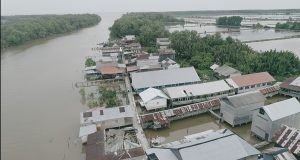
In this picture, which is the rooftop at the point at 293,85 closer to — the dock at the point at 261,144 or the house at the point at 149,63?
the dock at the point at 261,144

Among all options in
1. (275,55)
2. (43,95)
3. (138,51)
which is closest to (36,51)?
(138,51)

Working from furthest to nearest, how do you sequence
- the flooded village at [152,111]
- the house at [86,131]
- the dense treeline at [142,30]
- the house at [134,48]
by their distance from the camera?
the dense treeline at [142,30], the house at [134,48], the house at [86,131], the flooded village at [152,111]

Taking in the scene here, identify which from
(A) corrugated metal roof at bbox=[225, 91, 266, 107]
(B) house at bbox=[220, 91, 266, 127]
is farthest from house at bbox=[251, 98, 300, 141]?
(A) corrugated metal roof at bbox=[225, 91, 266, 107]

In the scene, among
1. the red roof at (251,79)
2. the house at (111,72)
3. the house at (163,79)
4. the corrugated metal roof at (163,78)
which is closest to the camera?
the red roof at (251,79)

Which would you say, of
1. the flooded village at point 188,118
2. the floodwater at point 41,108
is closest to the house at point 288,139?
the flooded village at point 188,118

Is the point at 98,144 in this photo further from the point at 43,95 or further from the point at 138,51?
the point at 138,51

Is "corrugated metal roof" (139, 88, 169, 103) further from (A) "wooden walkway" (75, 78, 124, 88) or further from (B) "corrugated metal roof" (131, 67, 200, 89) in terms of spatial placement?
(A) "wooden walkway" (75, 78, 124, 88)

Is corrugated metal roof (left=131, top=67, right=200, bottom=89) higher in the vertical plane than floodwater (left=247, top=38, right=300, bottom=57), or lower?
higher
